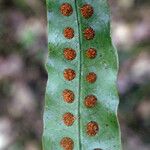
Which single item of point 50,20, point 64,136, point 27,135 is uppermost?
point 50,20

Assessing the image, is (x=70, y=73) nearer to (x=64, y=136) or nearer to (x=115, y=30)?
(x=64, y=136)

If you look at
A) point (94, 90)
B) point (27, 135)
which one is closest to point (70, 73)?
point (94, 90)

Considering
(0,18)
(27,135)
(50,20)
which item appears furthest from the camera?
(0,18)

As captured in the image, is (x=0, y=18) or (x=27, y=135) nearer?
(x=27, y=135)

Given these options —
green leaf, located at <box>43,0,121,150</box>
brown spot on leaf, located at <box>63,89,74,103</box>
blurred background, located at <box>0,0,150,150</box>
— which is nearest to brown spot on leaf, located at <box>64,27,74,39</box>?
green leaf, located at <box>43,0,121,150</box>

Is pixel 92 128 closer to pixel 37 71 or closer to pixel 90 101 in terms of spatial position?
pixel 90 101

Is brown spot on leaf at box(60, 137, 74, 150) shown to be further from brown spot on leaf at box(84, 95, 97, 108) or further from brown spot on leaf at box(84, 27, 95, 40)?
brown spot on leaf at box(84, 27, 95, 40)
